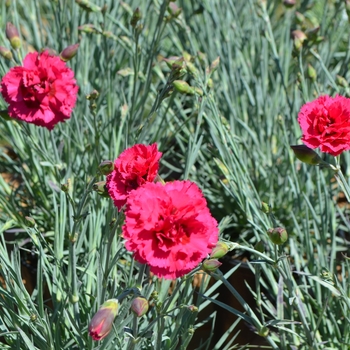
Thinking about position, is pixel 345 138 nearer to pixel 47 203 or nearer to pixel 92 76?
pixel 47 203

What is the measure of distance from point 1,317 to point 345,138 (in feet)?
2.23

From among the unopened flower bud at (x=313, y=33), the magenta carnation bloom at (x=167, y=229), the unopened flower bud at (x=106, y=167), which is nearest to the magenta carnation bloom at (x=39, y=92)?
the unopened flower bud at (x=106, y=167)

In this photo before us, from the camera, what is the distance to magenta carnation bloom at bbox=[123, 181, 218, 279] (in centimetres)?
75

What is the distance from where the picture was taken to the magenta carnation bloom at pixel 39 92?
1145 mm

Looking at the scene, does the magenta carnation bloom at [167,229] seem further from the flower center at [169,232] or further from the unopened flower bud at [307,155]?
the unopened flower bud at [307,155]

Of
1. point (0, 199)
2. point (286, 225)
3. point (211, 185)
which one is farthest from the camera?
point (211, 185)

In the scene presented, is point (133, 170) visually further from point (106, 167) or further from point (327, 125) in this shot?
point (327, 125)

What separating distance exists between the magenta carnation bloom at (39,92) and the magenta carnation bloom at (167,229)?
0.45 m

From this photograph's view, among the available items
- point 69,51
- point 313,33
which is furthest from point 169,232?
point 313,33

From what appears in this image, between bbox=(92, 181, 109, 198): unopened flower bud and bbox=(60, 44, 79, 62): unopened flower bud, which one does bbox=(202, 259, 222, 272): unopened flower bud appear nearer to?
bbox=(92, 181, 109, 198): unopened flower bud

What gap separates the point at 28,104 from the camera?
1153 mm

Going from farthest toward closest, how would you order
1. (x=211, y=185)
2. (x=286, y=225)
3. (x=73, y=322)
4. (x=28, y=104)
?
(x=211, y=185) → (x=286, y=225) → (x=28, y=104) → (x=73, y=322)

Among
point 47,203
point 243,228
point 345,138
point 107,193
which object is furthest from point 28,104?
point 243,228

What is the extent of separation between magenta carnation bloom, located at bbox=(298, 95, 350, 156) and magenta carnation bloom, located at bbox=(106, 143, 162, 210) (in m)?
0.28
